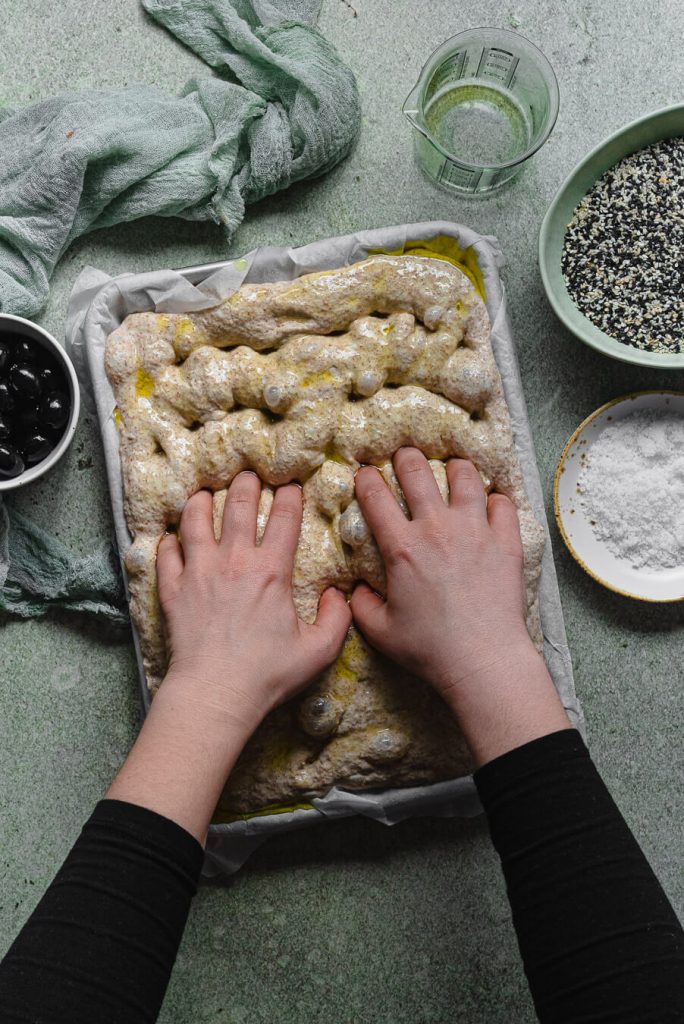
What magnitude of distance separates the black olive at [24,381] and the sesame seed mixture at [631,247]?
0.65 metres

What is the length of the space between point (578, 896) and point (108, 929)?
39 cm

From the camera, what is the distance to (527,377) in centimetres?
104

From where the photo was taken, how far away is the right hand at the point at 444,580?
2.61 ft

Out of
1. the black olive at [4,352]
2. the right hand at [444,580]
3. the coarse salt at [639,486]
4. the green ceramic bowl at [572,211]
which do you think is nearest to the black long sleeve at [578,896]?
the right hand at [444,580]

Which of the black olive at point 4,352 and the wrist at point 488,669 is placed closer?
the wrist at point 488,669

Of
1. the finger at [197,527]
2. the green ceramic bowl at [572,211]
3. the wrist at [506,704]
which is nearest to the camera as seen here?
the wrist at [506,704]

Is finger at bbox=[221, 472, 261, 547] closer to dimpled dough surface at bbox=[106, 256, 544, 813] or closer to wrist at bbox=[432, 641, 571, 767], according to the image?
dimpled dough surface at bbox=[106, 256, 544, 813]

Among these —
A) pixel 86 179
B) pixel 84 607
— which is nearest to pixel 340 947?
pixel 84 607

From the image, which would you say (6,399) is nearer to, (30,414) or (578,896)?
(30,414)

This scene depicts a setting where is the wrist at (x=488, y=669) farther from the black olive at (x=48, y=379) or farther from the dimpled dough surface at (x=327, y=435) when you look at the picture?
the black olive at (x=48, y=379)

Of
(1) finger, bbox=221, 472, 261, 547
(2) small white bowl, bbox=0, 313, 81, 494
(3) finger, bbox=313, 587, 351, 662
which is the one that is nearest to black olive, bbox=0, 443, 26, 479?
(2) small white bowl, bbox=0, 313, 81, 494

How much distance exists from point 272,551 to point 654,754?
1.93 ft

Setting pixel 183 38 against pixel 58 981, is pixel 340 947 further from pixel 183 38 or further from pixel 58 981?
pixel 183 38

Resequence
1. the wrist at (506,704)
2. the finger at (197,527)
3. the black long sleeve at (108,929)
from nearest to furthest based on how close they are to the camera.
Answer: the black long sleeve at (108,929)
the wrist at (506,704)
the finger at (197,527)
